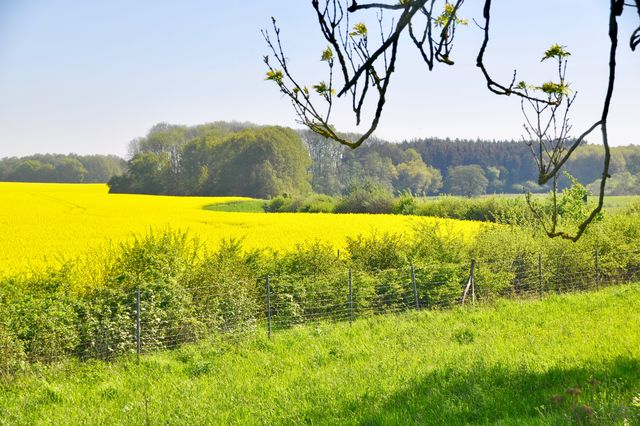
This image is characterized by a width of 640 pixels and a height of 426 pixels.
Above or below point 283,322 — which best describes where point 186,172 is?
above

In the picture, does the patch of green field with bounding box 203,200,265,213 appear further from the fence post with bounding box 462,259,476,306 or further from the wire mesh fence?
the fence post with bounding box 462,259,476,306

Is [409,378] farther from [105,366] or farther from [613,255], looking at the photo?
[613,255]

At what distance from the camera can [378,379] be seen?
8500 millimetres

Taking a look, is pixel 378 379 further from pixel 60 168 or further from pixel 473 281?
pixel 60 168

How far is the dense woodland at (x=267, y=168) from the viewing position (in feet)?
219

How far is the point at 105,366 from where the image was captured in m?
11.3

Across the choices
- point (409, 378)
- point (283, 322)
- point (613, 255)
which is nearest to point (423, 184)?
→ point (613, 255)

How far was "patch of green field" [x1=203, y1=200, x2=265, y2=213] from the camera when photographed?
167 ft

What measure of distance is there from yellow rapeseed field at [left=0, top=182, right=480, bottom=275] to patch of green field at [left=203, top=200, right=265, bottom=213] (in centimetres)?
937

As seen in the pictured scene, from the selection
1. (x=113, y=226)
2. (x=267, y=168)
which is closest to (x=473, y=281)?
(x=113, y=226)

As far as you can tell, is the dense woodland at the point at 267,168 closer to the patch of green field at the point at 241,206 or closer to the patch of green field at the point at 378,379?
the patch of green field at the point at 241,206

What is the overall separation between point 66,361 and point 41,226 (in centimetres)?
1723

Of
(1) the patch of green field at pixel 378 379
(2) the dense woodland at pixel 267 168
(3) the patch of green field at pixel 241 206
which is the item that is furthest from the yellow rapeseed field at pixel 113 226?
(2) the dense woodland at pixel 267 168

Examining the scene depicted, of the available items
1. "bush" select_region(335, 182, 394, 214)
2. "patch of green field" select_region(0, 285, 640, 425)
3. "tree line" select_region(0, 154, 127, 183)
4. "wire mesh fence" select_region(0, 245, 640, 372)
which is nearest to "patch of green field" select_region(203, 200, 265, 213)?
"bush" select_region(335, 182, 394, 214)
